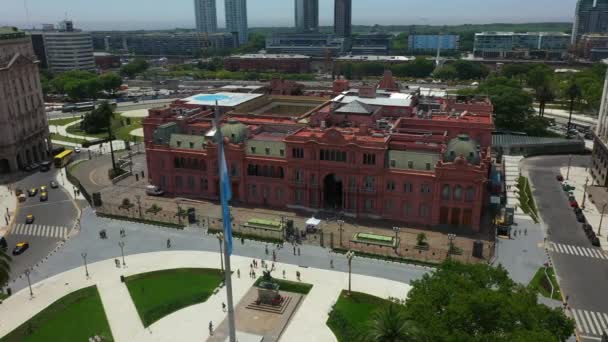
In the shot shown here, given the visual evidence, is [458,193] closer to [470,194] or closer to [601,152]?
[470,194]

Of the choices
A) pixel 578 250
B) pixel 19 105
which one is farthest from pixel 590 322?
pixel 19 105

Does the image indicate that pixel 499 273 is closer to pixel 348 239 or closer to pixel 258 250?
pixel 348 239

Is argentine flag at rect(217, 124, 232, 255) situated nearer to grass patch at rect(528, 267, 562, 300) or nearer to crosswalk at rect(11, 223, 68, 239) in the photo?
grass patch at rect(528, 267, 562, 300)

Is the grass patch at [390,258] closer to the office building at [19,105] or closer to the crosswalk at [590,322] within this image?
the crosswalk at [590,322]

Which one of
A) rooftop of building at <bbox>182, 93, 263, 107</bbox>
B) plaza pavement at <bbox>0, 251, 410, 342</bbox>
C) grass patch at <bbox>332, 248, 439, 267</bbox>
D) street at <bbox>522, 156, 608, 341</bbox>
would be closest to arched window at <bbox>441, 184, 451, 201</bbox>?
grass patch at <bbox>332, 248, 439, 267</bbox>

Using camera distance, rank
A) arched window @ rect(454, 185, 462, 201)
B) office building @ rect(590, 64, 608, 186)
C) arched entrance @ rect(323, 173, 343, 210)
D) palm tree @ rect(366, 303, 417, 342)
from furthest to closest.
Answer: office building @ rect(590, 64, 608, 186), arched entrance @ rect(323, 173, 343, 210), arched window @ rect(454, 185, 462, 201), palm tree @ rect(366, 303, 417, 342)
